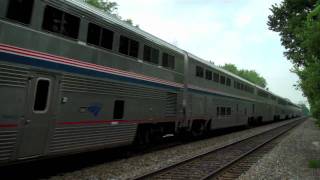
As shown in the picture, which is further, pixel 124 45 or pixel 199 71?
pixel 199 71

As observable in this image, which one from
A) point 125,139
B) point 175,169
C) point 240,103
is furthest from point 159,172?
point 240,103

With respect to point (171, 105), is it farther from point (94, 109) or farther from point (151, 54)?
point (94, 109)

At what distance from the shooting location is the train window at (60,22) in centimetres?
809

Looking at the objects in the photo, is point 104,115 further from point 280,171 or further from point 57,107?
point 280,171

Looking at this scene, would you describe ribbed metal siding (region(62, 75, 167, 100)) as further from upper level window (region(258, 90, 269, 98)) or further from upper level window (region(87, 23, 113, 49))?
upper level window (region(258, 90, 269, 98))

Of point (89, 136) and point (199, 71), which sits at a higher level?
point (199, 71)

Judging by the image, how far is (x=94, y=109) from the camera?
9547 millimetres

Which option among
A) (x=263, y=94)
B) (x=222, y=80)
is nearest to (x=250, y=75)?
(x=263, y=94)

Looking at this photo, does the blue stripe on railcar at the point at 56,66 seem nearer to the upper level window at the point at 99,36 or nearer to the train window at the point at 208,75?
the upper level window at the point at 99,36

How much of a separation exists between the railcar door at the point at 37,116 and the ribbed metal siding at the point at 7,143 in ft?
0.65

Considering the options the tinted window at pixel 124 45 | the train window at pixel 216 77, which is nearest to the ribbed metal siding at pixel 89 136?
the tinted window at pixel 124 45

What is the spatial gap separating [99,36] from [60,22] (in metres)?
1.54

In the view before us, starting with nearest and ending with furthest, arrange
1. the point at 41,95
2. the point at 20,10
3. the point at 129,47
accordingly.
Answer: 1. the point at 20,10
2. the point at 41,95
3. the point at 129,47

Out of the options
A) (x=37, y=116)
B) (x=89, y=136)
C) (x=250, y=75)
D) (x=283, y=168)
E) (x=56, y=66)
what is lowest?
(x=283, y=168)
